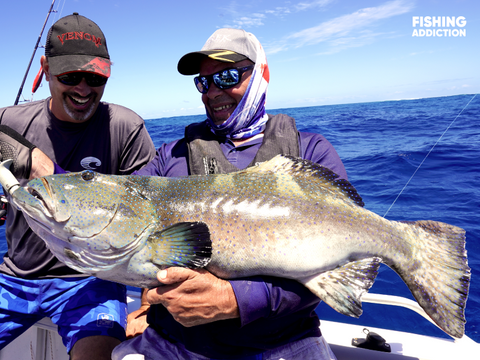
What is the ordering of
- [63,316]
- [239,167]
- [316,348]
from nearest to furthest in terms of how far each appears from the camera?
[316,348] < [239,167] < [63,316]

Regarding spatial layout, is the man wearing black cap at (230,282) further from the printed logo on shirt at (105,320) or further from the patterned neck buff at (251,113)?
the printed logo on shirt at (105,320)

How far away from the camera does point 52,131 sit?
10.9 ft

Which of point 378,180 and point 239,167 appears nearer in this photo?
point 239,167

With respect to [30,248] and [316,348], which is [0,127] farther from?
[316,348]

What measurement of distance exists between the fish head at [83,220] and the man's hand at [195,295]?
0.30 metres

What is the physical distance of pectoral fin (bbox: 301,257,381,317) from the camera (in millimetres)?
1911

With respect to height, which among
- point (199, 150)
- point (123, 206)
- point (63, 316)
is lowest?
point (63, 316)

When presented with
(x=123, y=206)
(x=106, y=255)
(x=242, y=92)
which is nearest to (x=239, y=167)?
(x=242, y=92)

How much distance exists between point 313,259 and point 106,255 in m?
1.25

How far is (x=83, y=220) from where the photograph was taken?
1808 mm

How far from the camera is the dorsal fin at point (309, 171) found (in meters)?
2.14

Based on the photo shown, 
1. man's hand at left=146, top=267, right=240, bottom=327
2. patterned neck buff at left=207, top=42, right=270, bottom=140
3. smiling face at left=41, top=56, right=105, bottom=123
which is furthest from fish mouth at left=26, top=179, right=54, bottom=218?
smiling face at left=41, top=56, right=105, bottom=123

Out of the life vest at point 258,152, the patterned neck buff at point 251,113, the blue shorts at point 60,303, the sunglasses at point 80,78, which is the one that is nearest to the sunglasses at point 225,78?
the patterned neck buff at point 251,113

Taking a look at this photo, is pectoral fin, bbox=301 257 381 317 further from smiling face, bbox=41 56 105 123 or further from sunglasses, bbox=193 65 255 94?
smiling face, bbox=41 56 105 123
